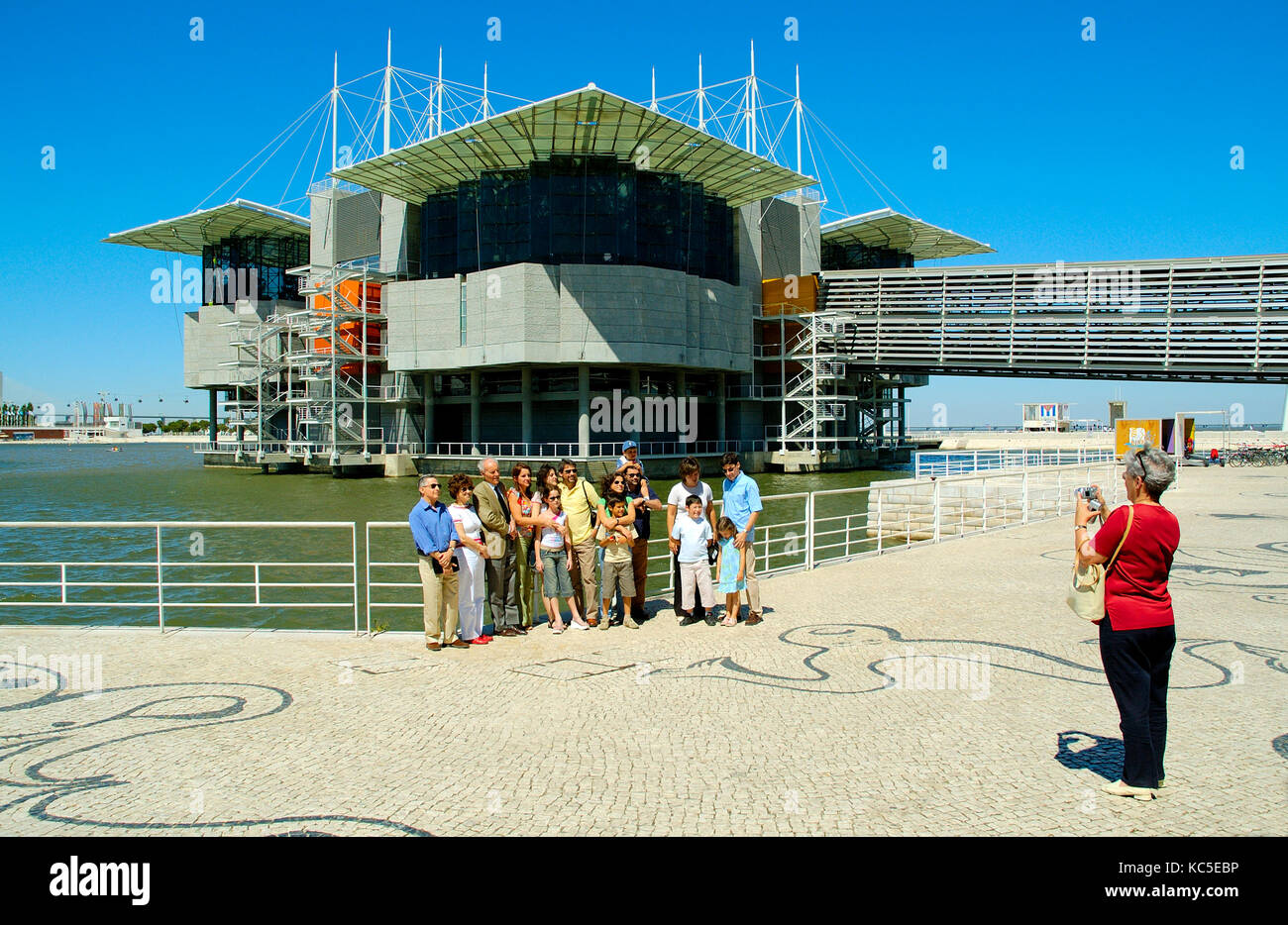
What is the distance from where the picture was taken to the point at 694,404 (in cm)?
6194

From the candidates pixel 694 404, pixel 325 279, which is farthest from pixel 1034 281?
pixel 325 279

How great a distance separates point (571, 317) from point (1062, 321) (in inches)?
1308

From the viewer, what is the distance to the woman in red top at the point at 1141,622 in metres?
4.54

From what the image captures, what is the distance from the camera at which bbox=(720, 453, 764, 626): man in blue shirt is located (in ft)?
31.7

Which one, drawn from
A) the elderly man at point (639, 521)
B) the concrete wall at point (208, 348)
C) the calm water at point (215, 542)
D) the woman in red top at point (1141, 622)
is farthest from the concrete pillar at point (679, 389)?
the woman in red top at point (1141, 622)

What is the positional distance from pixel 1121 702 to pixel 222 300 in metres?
91.2

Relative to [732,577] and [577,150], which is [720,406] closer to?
[577,150]

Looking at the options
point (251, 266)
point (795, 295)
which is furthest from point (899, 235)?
point (251, 266)

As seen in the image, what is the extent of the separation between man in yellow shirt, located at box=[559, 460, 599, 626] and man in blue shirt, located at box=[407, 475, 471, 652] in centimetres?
149

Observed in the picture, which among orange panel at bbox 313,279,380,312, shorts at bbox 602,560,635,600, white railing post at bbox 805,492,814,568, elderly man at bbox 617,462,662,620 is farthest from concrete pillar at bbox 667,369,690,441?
shorts at bbox 602,560,635,600

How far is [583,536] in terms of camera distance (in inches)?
387

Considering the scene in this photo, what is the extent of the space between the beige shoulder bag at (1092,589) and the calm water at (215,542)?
6733 mm

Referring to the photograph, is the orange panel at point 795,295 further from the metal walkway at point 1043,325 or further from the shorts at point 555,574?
the shorts at point 555,574
